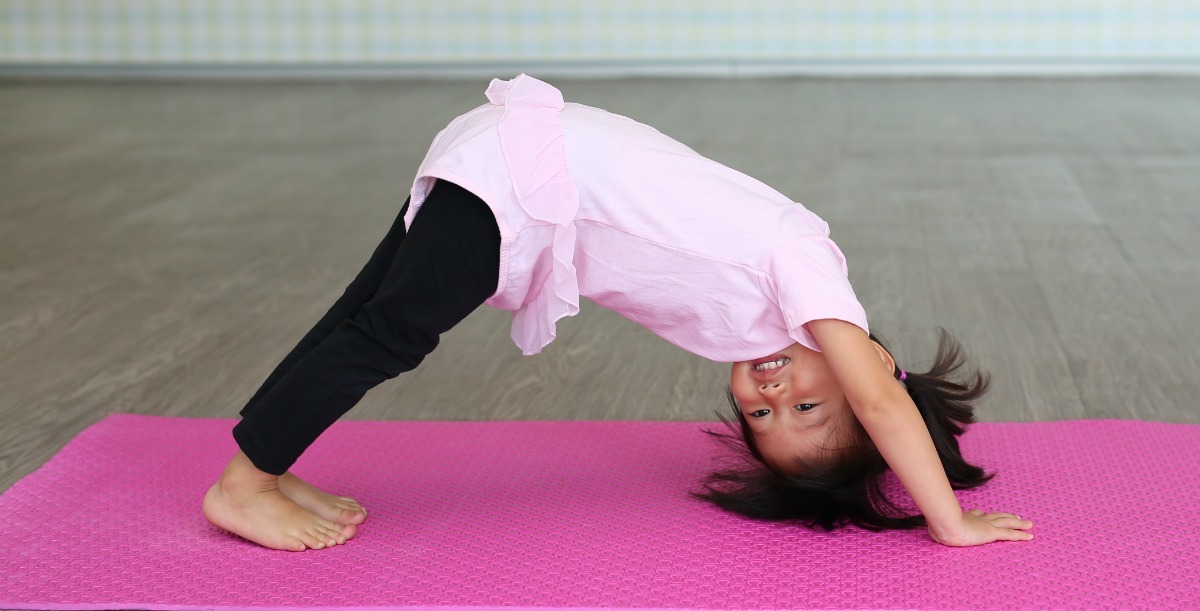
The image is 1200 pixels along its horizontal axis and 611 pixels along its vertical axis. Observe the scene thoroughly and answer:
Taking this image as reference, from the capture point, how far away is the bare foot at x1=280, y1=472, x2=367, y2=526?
141cm

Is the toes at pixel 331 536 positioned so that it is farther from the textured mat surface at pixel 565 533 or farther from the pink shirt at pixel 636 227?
the pink shirt at pixel 636 227

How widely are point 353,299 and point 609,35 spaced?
4342mm

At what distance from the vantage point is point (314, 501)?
4.62ft

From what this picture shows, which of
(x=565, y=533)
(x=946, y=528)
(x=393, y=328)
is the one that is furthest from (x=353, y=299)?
(x=946, y=528)

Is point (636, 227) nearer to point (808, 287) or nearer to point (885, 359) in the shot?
point (808, 287)

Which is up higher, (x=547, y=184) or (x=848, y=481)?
(x=547, y=184)

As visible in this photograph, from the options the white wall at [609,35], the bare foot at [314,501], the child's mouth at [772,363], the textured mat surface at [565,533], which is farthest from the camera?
the white wall at [609,35]

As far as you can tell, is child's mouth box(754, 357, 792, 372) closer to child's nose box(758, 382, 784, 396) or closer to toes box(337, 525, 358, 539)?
child's nose box(758, 382, 784, 396)

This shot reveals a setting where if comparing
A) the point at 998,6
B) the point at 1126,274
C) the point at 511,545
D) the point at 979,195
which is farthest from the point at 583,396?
the point at 998,6

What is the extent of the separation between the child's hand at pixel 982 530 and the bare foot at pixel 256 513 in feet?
2.17

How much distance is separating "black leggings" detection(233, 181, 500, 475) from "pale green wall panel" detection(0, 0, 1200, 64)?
435 cm

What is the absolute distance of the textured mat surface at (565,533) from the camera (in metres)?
1.20

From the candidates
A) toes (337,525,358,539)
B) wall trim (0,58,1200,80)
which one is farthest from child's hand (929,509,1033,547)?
wall trim (0,58,1200,80)

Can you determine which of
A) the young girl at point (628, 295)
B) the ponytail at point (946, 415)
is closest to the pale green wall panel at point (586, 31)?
the ponytail at point (946, 415)
